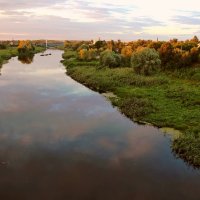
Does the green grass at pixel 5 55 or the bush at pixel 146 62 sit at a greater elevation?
the bush at pixel 146 62

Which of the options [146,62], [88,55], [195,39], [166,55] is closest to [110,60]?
[166,55]

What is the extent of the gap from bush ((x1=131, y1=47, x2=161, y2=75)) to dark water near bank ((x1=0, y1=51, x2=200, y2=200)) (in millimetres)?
19785

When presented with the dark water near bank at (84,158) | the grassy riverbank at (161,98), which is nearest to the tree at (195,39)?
the grassy riverbank at (161,98)

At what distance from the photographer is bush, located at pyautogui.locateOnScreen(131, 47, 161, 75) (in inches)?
2237

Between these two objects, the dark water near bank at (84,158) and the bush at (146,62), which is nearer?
the dark water near bank at (84,158)

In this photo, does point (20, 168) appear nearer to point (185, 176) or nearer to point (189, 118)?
point (185, 176)

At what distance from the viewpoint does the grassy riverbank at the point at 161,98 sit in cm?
2669

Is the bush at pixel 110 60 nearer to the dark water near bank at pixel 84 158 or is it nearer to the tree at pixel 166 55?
the tree at pixel 166 55

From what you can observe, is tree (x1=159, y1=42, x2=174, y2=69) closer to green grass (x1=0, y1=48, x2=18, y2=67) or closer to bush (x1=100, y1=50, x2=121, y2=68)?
bush (x1=100, y1=50, x2=121, y2=68)

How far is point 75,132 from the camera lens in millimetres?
29797

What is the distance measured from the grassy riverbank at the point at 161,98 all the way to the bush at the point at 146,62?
139 centimetres

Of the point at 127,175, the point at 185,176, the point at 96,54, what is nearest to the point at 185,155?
the point at 185,176

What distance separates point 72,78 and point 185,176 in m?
44.9

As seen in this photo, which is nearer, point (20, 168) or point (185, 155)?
point (20, 168)
